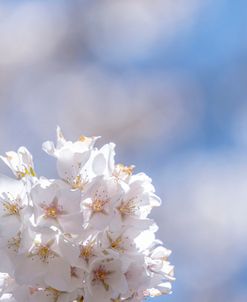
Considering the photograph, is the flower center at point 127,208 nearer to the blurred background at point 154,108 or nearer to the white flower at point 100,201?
the white flower at point 100,201

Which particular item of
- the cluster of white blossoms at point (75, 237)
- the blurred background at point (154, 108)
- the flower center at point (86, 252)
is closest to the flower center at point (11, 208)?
the cluster of white blossoms at point (75, 237)

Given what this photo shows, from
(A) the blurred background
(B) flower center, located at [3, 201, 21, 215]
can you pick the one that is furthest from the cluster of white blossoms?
(A) the blurred background

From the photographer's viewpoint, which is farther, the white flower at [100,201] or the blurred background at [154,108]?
the blurred background at [154,108]

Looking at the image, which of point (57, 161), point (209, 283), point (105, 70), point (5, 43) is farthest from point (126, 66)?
point (57, 161)

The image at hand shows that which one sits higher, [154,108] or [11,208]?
[154,108]

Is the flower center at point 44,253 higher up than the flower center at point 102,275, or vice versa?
the flower center at point 44,253

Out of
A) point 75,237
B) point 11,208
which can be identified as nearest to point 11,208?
point 11,208

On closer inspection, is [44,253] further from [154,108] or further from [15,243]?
[154,108]

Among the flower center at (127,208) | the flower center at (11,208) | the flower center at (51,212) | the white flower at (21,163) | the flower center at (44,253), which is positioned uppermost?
the white flower at (21,163)
